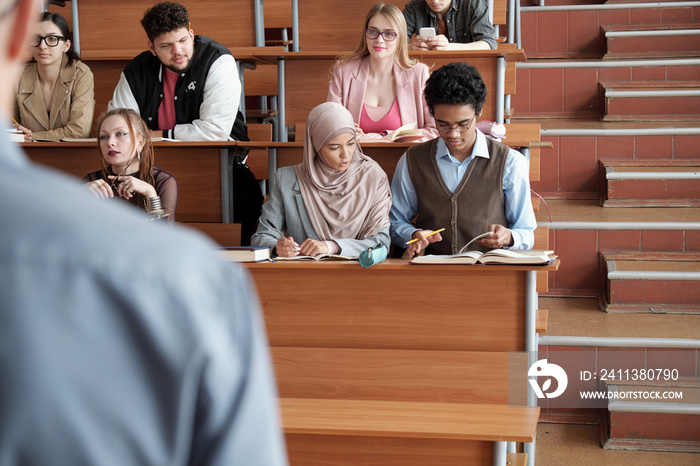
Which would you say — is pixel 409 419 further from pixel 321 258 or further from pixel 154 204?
pixel 154 204

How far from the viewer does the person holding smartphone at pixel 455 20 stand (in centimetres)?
329

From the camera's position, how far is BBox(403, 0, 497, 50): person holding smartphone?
3295mm

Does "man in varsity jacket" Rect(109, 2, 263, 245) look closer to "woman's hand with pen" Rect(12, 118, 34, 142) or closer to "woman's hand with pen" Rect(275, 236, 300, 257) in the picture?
"woman's hand with pen" Rect(12, 118, 34, 142)

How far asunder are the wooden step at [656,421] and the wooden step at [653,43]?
81.6 inches

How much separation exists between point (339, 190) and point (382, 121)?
576mm

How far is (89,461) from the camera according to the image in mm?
269

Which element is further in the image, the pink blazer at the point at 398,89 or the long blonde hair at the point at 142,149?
the pink blazer at the point at 398,89

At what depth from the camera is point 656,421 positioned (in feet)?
8.63

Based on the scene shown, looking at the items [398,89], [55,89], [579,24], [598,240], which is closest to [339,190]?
[398,89]

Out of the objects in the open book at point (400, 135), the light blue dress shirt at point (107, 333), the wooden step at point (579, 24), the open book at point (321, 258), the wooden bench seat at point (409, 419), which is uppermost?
the wooden step at point (579, 24)

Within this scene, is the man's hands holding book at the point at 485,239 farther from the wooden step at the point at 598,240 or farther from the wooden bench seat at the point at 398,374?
the wooden step at the point at 598,240

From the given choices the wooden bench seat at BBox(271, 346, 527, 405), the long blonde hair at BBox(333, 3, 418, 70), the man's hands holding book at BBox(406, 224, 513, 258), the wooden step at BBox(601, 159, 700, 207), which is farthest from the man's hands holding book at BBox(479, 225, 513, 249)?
the wooden step at BBox(601, 159, 700, 207)

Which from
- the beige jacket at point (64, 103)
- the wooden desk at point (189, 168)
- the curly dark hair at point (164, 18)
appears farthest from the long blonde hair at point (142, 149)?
the beige jacket at point (64, 103)

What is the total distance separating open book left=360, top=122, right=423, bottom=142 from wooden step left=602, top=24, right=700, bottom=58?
1.90 m
